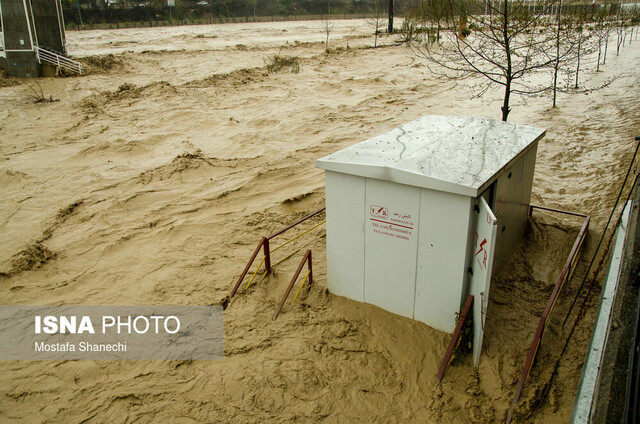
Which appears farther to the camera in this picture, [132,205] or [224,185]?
[224,185]

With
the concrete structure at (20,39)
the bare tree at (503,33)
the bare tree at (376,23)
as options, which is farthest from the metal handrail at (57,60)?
the bare tree at (503,33)

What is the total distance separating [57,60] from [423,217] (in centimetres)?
2155

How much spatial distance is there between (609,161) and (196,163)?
8.99 m

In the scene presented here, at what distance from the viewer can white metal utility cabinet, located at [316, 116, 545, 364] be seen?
4535 mm

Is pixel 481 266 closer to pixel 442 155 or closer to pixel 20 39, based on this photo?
pixel 442 155

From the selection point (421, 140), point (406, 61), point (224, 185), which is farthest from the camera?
point (406, 61)

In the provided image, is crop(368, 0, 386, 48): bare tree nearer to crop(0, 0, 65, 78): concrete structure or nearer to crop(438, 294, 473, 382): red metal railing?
crop(0, 0, 65, 78): concrete structure

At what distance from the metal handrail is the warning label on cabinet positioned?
20360 mm

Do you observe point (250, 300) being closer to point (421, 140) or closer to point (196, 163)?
point (421, 140)

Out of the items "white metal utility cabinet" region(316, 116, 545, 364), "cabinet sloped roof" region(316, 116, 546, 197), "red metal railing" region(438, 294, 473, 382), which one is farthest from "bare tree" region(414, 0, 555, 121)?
"red metal railing" region(438, 294, 473, 382)

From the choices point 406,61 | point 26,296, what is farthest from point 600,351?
point 406,61

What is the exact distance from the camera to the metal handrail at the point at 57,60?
21050 mm

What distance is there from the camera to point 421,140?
232 inches

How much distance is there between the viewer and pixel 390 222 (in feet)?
16.4
